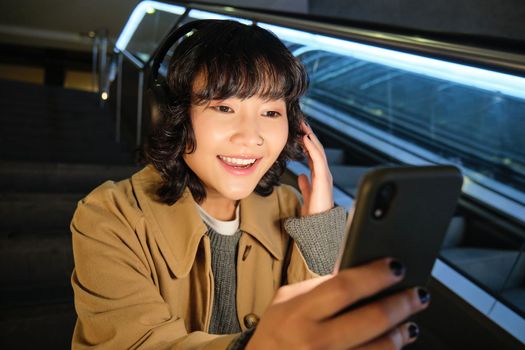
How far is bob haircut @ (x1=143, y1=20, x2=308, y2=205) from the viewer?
3.34ft

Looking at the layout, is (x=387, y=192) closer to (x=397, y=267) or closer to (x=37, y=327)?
(x=397, y=267)

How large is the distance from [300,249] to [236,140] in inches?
13.3

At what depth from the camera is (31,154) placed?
10.6 ft

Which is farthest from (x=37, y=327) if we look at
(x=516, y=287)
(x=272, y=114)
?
(x=516, y=287)

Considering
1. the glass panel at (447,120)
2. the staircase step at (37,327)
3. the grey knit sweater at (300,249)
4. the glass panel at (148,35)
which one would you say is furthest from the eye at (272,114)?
the glass panel at (148,35)

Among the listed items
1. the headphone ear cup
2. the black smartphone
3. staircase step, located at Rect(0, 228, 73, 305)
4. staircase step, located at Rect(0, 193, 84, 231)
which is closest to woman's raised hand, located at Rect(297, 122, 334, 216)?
the headphone ear cup

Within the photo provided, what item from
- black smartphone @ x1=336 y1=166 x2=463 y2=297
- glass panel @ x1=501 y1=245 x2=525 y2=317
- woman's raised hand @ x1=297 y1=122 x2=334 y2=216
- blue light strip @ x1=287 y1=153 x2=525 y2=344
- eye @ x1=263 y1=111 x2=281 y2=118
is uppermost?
black smartphone @ x1=336 y1=166 x2=463 y2=297

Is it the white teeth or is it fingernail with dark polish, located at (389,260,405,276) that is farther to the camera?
the white teeth

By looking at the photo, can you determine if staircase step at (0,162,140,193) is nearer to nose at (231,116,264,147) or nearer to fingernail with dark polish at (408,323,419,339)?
nose at (231,116,264,147)

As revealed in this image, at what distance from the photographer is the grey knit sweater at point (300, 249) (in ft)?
3.54

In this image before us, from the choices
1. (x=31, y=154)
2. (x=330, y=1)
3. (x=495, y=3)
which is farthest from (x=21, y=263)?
(x=330, y=1)

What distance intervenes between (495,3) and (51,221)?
13.5ft

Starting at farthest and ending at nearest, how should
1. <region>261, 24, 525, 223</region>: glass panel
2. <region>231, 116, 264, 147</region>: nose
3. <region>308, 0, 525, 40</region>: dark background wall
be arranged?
1. <region>308, 0, 525, 40</region>: dark background wall
2. <region>261, 24, 525, 223</region>: glass panel
3. <region>231, 116, 264, 147</region>: nose

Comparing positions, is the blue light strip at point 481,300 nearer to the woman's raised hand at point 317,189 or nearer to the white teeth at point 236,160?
the woman's raised hand at point 317,189
